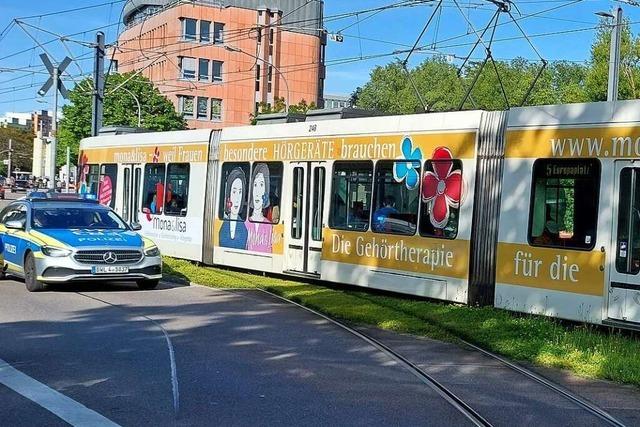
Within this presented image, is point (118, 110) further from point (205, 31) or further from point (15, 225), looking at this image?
point (15, 225)

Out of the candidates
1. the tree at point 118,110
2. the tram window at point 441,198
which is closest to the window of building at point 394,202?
the tram window at point 441,198

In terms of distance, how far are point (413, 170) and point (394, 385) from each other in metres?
6.60

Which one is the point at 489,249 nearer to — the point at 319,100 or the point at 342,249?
the point at 342,249

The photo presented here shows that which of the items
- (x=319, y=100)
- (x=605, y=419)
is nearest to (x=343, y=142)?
(x=605, y=419)

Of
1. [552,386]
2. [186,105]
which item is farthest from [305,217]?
[186,105]

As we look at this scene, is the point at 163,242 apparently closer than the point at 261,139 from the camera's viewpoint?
No

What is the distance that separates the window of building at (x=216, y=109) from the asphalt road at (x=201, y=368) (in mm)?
64889

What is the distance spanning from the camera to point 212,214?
19.3 metres

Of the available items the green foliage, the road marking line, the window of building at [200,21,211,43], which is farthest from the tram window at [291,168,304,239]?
the green foliage

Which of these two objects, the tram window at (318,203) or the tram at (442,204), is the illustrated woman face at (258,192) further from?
the tram window at (318,203)

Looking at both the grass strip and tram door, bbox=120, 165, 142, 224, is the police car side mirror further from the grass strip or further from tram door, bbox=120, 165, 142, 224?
tram door, bbox=120, 165, 142, 224

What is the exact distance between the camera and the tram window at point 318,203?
1605cm

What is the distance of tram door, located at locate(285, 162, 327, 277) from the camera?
16078 millimetres

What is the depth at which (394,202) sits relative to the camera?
14414 millimetres
